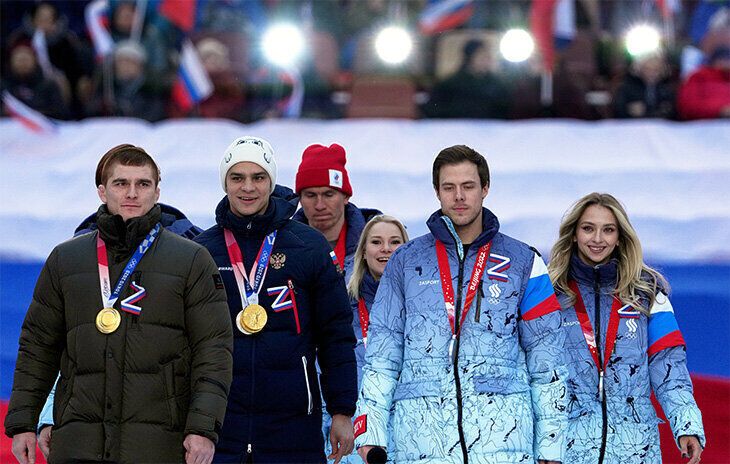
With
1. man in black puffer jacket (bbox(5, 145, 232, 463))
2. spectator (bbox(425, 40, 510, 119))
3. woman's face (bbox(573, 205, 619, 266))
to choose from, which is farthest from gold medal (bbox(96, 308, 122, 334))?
spectator (bbox(425, 40, 510, 119))

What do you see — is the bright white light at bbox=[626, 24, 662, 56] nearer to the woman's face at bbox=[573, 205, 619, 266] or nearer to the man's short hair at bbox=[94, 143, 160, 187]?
the woman's face at bbox=[573, 205, 619, 266]

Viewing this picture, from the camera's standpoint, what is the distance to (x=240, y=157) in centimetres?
538

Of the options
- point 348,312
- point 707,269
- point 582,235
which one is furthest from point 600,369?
point 707,269

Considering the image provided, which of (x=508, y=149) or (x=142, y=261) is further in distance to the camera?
(x=508, y=149)

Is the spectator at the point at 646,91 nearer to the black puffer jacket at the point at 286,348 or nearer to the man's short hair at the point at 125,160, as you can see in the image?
the black puffer jacket at the point at 286,348

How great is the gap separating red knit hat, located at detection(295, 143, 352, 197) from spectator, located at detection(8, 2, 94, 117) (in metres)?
9.16

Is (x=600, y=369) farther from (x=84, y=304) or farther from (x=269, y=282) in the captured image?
(x=84, y=304)

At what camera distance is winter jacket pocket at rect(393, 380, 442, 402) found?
4727 millimetres

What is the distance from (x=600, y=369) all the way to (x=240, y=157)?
1.65 m

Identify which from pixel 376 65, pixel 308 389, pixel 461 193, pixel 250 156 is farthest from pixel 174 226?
pixel 376 65

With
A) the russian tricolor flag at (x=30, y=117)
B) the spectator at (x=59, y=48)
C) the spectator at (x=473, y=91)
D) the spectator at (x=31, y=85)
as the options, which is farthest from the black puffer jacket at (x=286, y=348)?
the russian tricolor flag at (x=30, y=117)

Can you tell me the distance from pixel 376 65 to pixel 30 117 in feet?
13.6

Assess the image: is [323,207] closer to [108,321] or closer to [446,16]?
[108,321]

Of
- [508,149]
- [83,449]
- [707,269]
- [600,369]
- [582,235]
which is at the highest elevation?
[508,149]
